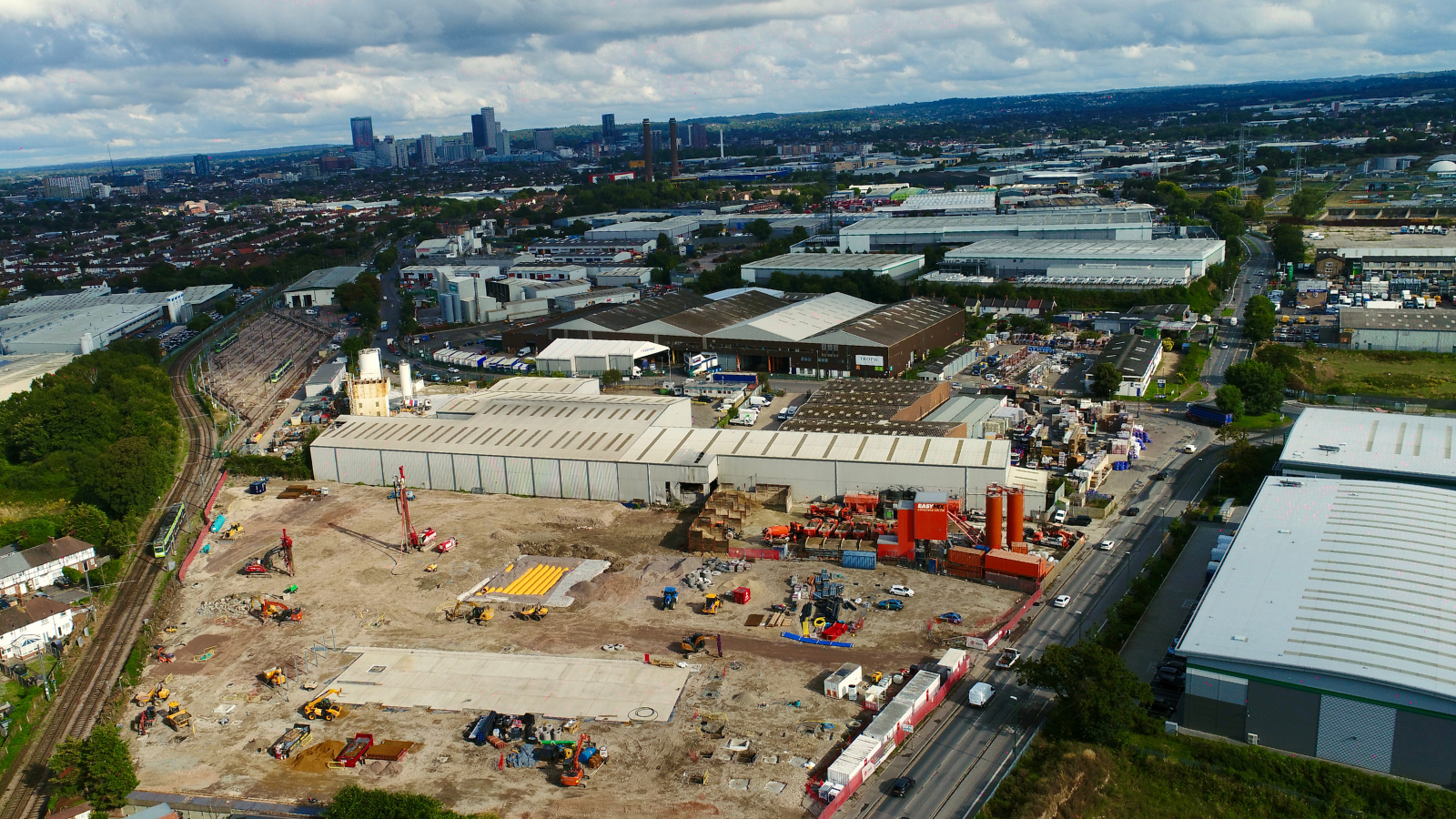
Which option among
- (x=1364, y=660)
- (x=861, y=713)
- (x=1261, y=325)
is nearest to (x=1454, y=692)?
(x=1364, y=660)

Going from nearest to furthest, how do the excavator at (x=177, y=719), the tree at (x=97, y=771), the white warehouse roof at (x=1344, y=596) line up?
the white warehouse roof at (x=1344, y=596) → the tree at (x=97, y=771) → the excavator at (x=177, y=719)

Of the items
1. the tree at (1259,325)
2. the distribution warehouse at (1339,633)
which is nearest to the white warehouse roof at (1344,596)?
the distribution warehouse at (1339,633)

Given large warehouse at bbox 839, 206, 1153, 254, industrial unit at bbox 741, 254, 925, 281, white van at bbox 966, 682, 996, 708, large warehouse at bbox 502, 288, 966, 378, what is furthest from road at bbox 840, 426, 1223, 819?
large warehouse at bbox 839, 206, 1153, 254

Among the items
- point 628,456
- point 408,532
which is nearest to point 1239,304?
point 628,456

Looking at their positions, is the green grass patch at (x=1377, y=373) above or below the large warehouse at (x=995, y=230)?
below

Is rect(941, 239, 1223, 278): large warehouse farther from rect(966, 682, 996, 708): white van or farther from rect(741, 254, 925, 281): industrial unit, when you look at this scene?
rect(966, 682, 996, 708): white van

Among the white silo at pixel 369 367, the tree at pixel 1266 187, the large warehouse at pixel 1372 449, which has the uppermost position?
the tree at pixel 1266 187

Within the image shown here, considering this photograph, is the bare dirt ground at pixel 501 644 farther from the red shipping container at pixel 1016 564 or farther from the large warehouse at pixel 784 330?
the large warehouse at pixel 784 330
